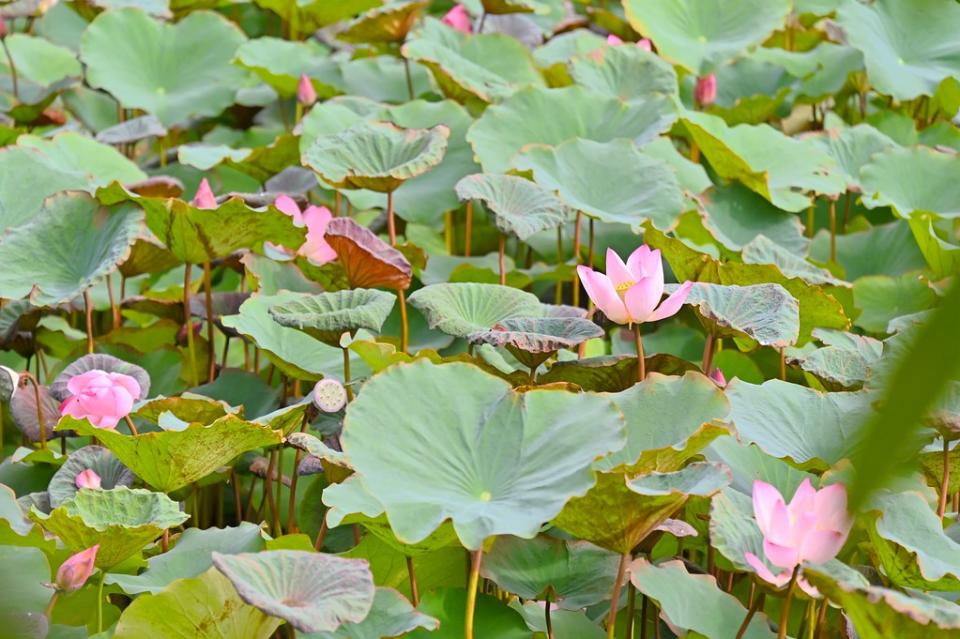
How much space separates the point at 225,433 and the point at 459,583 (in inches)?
11.2

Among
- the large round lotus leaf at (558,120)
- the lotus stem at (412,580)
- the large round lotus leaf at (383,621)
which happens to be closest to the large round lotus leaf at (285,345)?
the lotus stem at (412,580)

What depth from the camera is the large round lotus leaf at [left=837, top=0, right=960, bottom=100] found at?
2250 mm

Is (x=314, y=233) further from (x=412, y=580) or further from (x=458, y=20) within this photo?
(x=458, y=20)

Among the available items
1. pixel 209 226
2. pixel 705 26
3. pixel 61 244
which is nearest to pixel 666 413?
pixel 209 226

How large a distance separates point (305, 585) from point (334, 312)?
1.40ft

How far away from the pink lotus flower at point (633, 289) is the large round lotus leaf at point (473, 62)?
3.15 ft

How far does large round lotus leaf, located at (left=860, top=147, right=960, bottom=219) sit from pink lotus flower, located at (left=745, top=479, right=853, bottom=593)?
1.16 m

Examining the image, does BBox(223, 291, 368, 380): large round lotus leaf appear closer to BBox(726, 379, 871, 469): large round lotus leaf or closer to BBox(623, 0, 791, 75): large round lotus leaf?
BBox(726, 379, 871, 469): large round lotus leaf

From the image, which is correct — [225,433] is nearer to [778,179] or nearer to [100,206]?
[100,206]

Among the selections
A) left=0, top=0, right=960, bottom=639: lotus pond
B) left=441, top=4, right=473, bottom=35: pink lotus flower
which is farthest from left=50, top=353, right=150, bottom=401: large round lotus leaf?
left=441, top=4, right=473, bottom=35: pink lotus flower

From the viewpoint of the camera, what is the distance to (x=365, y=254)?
1.39m

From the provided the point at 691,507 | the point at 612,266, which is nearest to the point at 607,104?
the point at 612,266

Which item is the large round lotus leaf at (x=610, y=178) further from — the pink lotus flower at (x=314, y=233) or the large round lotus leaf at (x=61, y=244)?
the large round lotus leaf at (x=61, y=244)

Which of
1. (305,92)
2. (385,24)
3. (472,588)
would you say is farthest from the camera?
(385,24)
